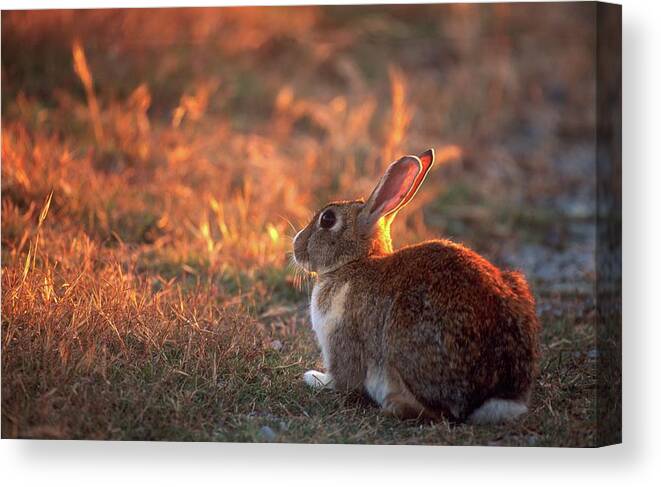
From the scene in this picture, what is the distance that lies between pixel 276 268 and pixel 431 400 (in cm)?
202

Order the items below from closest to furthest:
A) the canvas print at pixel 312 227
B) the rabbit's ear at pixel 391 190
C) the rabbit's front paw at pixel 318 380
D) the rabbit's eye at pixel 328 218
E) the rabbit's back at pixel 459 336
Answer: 1. the rabbit's back at pixel 459 336
2. the canvas print at pixel 312 227
3. the rabbit's ear at pixel 391 190
4. the rabbit's front paw at pixel 318 380
5. the rabbit's eye at pixel 328 218

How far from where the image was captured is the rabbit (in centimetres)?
506

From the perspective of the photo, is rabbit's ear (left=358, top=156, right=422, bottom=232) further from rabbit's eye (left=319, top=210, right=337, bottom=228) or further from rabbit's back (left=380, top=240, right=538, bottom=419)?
rabbit's back (left=380, top=240, right=538, bottom=419)

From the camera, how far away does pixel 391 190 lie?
5449mm

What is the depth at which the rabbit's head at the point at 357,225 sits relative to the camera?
543cm

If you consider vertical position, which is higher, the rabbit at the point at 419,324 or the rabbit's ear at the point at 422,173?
the rabbit's ear at the point at 422,173

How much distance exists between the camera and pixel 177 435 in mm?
5285

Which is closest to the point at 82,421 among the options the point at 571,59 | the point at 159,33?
the point at 159,33

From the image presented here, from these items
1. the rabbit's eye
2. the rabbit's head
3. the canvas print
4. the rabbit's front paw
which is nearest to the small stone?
the canvas print

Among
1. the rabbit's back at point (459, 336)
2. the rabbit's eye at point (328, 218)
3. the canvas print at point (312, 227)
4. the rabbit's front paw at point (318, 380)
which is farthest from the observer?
the rabbit's eye at point (328, 218)

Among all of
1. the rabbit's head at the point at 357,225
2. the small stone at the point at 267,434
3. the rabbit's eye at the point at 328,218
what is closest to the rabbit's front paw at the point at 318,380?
the small stone at the point at 267,434

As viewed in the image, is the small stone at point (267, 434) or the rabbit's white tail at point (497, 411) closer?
the rabbit's white tail at point (497, 411)

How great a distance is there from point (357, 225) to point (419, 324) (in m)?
0.68

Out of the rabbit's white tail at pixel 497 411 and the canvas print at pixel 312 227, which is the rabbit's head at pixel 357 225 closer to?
the canvas print at pixel 312 227
